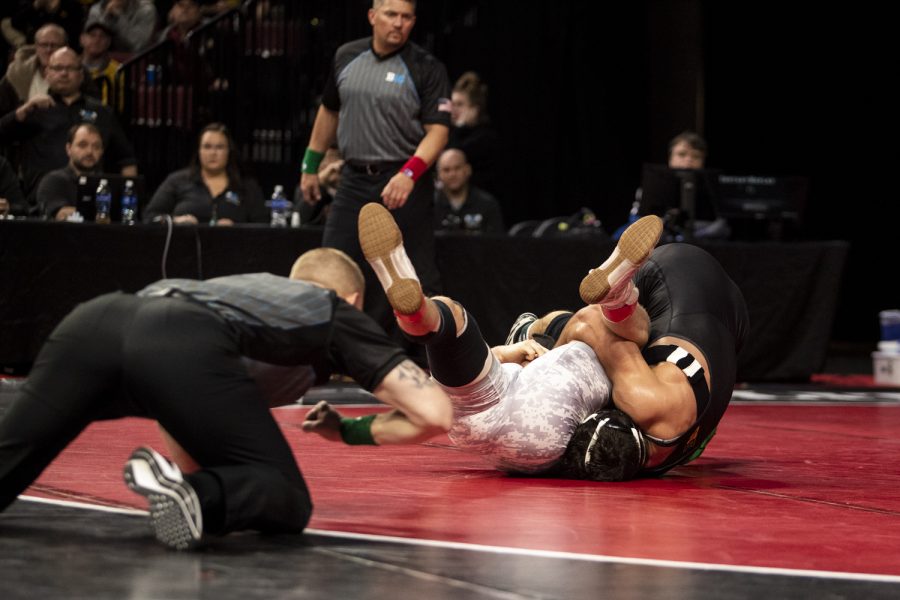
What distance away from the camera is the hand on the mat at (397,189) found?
6281mm

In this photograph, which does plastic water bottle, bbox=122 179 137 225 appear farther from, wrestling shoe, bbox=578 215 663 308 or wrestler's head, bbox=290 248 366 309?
wrestler's head, bbox=290 248 366 309

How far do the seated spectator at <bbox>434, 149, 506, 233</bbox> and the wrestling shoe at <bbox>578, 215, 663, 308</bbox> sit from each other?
182 inches

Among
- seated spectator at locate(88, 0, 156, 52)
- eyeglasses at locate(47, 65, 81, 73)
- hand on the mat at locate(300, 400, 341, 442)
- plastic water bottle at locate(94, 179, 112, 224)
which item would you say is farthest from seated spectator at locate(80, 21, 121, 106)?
hand on the mat at locate(300, 400, 341, 442)

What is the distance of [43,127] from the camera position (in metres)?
8.45

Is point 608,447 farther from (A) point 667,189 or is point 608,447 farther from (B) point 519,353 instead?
(A) point 667,189

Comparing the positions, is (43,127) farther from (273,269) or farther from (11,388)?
(11,388)

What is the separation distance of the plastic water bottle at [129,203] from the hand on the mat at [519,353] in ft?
12.1

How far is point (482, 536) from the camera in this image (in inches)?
128

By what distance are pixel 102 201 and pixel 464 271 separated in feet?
6.55

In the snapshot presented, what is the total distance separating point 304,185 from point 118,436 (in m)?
1.93

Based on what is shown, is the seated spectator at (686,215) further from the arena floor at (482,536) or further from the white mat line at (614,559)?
the white mat line at (614,559)

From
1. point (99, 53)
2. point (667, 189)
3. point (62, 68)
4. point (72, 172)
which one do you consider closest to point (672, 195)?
point (667, 189)

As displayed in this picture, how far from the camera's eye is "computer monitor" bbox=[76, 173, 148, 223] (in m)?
7.53

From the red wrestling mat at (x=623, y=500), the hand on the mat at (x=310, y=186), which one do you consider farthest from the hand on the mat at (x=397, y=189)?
the red wrestling mat at (x=623, y=500)
